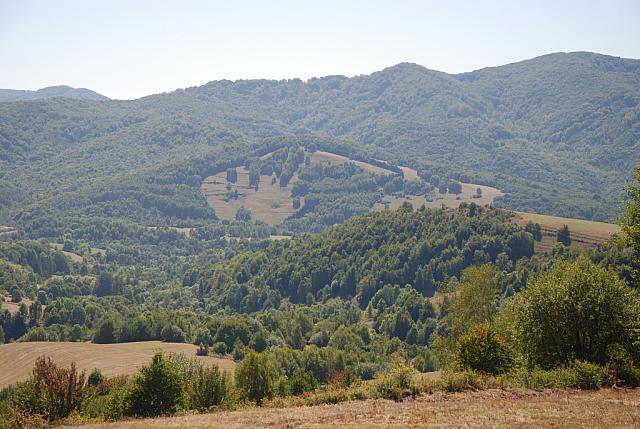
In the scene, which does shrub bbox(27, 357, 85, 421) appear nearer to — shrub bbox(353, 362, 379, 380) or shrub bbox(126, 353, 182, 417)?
shrub bbox(126, 353, 182, 417)

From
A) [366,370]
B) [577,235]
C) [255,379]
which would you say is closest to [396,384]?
[255,379]

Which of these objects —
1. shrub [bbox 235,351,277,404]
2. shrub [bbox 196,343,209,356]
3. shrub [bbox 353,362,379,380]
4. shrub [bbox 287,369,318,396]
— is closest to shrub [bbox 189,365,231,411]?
shrub [bbox 235,351,277,404]

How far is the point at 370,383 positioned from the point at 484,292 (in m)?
39.3

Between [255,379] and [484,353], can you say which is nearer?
[484,353]

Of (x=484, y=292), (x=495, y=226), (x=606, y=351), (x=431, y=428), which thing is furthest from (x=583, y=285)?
(x=495, y=226)

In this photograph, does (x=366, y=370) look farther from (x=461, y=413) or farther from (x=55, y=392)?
(x=461, y=413)

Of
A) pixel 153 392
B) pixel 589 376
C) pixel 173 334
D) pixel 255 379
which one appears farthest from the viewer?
pixel 173 334

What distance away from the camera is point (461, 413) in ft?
109

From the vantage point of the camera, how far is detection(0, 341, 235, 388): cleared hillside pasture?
110 metres

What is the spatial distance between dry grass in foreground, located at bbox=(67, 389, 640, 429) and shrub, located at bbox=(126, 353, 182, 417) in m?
8.76

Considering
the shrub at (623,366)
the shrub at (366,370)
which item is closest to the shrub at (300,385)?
the shrub at (623,366)

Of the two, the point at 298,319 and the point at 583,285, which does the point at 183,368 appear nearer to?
the point at 583,285

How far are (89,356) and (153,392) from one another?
79.8 metres

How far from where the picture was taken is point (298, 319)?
155000 mm
